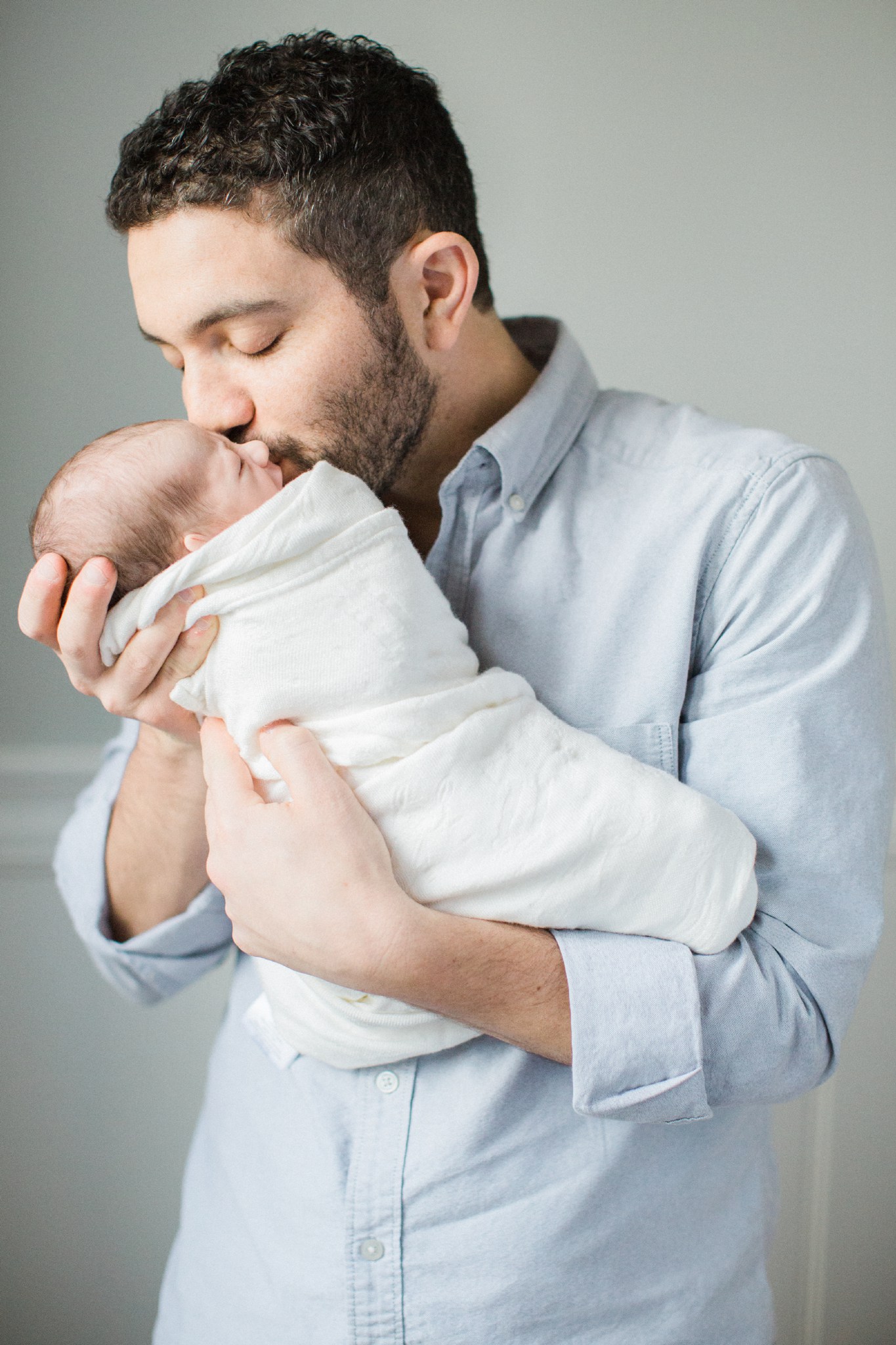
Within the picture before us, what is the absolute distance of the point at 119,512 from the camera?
3.31 ft

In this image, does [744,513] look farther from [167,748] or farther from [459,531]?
[167,748]

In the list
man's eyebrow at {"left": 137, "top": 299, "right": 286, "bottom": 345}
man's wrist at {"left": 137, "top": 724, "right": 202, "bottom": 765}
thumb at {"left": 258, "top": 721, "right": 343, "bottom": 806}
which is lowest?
man's wrist at {"left": 137, "top": 724, "right": 202, "bottom": 765}

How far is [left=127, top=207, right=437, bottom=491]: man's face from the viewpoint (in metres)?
1.13

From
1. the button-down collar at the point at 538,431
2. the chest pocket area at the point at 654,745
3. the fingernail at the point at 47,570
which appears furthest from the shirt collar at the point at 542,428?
the fingernail at the point at 47,570

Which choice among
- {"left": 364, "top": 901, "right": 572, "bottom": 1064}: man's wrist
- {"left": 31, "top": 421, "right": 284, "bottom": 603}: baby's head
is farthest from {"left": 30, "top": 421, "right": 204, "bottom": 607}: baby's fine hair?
{"left": 364, "top": 901, "right": 572, "bottom": 1064}: man's wrist

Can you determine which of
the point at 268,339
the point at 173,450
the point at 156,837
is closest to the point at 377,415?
the point at 268,339

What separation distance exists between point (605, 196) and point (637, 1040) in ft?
5.17

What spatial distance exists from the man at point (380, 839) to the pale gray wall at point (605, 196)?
52 centimetres

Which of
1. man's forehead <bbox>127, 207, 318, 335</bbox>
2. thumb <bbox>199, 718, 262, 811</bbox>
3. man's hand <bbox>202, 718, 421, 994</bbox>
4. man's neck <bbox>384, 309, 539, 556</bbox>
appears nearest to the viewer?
man's hand <bbox>202, 718, 421, 994</bbox>

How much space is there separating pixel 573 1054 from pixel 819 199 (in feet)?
5.54

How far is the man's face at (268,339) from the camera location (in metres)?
1.13

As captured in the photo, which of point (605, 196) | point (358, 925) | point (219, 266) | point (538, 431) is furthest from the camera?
point (605, 196)

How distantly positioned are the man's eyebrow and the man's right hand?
352 mm

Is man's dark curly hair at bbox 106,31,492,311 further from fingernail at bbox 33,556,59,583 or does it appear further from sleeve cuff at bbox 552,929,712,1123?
sleeve cuff at bbox 552,929,712,1123
